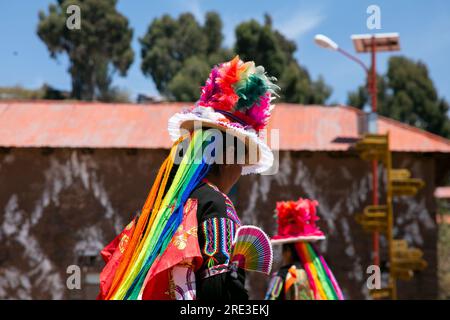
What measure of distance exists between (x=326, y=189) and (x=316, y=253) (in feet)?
35.7

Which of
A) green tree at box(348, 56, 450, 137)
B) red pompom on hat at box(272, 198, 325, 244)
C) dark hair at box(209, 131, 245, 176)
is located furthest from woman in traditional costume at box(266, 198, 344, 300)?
green tree at box(348, 56, 450, 137)

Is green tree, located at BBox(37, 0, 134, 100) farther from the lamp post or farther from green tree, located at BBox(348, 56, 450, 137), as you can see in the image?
the lamp post

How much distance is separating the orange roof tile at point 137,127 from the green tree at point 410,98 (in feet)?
108

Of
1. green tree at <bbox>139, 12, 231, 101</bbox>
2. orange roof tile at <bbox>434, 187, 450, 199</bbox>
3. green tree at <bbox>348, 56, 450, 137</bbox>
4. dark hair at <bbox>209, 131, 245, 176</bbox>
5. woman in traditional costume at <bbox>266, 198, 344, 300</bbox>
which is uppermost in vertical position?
green tree at <bbox>139, 12, 231, 101</bbox>

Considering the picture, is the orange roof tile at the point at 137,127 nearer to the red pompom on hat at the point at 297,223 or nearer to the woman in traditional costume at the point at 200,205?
the red pompom on hat at the point at 297,223

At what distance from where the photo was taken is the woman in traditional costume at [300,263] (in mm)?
7027

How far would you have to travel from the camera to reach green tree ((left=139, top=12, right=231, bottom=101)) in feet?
184

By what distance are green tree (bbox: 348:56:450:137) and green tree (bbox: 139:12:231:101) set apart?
36.1 feet

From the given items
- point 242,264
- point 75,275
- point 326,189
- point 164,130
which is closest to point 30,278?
point 75,275

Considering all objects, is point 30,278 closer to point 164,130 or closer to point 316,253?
point 164,130

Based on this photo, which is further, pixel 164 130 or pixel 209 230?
pixel 164 130

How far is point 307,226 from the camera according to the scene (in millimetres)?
7711

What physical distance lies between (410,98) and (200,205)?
2114 inches

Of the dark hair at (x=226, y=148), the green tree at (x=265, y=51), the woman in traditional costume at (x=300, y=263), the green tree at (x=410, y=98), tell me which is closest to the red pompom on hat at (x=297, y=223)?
the woman in traditional costume at (x=300, y=263)
